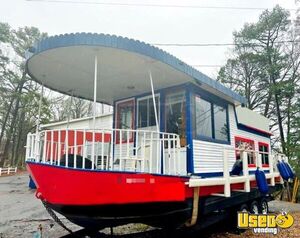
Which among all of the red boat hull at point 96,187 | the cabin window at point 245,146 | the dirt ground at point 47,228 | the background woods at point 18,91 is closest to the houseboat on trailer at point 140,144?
the red boat hull at point 96,187

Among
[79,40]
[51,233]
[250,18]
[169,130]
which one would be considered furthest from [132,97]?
[250,18]

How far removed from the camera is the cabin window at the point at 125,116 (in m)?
6.67

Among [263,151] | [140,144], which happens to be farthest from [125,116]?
[263,151]

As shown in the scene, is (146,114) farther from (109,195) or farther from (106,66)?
(109,195)

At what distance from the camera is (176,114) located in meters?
5.61

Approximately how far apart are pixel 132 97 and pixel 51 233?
3480 millimetres

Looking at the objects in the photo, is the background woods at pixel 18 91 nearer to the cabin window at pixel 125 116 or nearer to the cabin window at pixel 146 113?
the cabin window at pixel 125 116

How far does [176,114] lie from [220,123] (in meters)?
1.35

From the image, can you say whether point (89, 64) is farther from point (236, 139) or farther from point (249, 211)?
point (249, 211)

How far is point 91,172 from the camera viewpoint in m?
3.34

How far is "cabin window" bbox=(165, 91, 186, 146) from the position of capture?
17.8 ft

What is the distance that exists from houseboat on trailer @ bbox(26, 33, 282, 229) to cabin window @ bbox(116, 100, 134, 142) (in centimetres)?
3

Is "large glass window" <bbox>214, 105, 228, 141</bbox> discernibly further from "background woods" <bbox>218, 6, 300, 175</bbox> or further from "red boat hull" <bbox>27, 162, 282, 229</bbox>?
"background woods" <bbox>218, 6, 300, 175</bbox>

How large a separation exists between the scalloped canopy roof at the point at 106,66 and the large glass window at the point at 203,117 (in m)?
0.32
